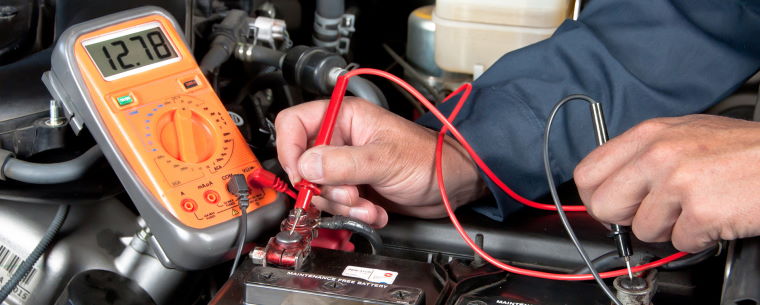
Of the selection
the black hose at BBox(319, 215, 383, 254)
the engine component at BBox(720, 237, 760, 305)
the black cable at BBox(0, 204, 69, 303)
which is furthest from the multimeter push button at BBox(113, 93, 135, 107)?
the engine component at BBox(720, 237, 760, 305)

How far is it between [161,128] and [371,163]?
0.21 metres

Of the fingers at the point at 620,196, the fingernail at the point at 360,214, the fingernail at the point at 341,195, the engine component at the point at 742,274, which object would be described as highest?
the fingers at the point at 620,196

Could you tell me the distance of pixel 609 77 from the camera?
3.21ft

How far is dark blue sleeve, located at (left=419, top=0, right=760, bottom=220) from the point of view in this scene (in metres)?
0.96

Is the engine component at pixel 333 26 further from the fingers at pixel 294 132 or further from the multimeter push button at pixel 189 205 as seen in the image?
the multimeter push button at pixel 189 205

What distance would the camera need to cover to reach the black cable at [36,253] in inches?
28.7

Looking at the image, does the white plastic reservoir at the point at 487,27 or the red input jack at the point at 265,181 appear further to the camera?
the white plastic reservoir at the point at 487,27

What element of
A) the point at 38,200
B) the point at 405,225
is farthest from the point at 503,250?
the point at 38,200

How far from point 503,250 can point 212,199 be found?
294 millimetres

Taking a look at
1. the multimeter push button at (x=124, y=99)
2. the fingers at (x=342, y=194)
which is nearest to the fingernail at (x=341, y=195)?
the fingers at (x=342, y=194)

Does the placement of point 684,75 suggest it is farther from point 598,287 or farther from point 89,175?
point 89,175

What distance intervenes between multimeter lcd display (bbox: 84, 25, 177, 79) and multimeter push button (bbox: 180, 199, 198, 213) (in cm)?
15

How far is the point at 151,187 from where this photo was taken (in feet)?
2.43

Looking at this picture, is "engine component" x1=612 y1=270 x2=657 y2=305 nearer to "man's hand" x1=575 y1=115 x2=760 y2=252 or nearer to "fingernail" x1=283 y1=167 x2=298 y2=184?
"man's hand" x1=575 y1=115 x2=760 y2=252
